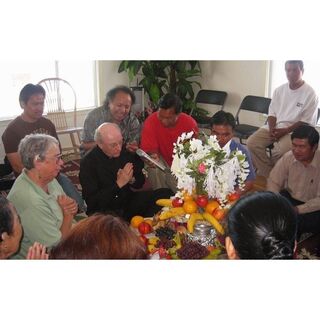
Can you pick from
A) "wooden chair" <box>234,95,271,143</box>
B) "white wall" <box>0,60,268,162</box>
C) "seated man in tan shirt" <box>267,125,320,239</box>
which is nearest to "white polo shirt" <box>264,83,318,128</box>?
"wooden chair" <box>234,95,271,143</box>

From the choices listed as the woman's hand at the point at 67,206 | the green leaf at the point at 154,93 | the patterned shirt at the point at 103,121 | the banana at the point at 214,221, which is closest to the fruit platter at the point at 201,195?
the banana at the point at 214,221

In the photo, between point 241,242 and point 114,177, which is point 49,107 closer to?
point 114,177

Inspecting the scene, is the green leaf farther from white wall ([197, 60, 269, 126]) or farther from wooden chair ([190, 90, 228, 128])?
white wall ([197, 60, 269, 126])

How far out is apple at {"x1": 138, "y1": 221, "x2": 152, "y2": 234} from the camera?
1805 mm

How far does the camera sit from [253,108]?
166 inches

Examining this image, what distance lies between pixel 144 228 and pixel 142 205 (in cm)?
67

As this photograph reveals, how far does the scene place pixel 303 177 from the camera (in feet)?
8.45

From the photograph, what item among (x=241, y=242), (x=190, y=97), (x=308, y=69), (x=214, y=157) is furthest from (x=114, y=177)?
(x=190, y=97)

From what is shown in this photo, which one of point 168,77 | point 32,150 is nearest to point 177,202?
point 32,150

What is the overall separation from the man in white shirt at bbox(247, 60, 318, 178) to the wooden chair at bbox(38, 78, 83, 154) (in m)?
1.88

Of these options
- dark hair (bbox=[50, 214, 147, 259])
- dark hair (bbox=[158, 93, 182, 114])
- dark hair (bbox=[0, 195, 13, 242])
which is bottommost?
dark hair (bbox=[0, 195, 13, 242])

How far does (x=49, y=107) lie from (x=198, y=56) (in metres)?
3.73

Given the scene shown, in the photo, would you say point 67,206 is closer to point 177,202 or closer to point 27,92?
point 177,202

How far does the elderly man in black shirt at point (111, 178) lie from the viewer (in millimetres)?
2252
